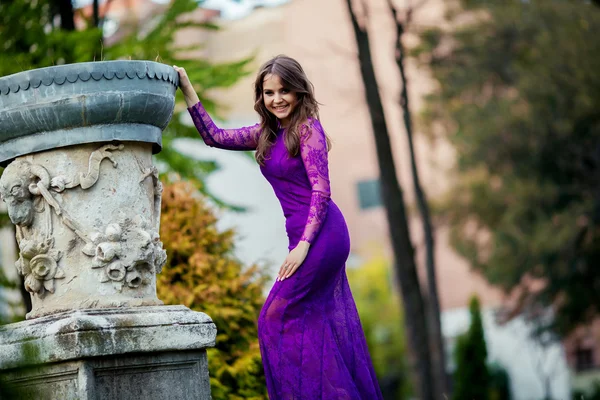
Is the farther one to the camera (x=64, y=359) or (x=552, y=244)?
(x=552, y=244)

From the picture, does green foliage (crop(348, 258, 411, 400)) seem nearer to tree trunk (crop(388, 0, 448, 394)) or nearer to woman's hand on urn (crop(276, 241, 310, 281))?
tree trunk (crop(388, 0, 448, 394))

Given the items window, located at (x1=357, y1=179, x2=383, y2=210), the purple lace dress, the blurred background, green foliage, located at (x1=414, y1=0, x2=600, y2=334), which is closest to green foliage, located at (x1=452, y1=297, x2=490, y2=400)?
the blurred background

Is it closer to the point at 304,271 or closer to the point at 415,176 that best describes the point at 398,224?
the point at 415,176

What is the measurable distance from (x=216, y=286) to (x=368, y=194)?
121 feet

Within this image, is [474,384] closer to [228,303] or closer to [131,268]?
[228,303]

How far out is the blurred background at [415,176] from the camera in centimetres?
786

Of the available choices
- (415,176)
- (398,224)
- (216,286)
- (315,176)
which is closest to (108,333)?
(315,176)

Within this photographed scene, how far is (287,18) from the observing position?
4131 cm

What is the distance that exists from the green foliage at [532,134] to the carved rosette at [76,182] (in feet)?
55.2

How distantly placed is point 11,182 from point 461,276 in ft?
124

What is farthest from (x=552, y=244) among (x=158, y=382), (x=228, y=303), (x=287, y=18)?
(x=287, y=18)

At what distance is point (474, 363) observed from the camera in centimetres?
1806

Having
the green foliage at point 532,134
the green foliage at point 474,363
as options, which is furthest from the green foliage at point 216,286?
the green foliage at point 532,134

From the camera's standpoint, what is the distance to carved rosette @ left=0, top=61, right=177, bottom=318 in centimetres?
446
